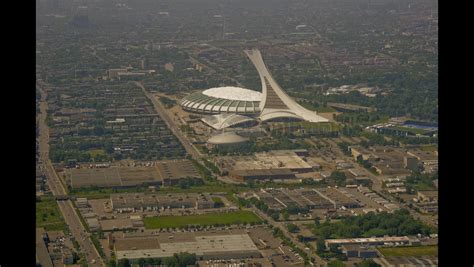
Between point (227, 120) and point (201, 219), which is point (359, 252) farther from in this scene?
point (227, 120)

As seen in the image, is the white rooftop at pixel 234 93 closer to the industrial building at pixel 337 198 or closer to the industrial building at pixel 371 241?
the industrial building at pixel 337 198

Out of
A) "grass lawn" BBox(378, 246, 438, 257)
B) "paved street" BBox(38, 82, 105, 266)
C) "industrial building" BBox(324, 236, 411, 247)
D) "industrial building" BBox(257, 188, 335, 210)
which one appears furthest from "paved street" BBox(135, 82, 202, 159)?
"grass lawn" BBox(378, 246, 438, 257)

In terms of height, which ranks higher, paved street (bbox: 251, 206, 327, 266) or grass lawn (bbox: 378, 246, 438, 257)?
grass lawn (bbox: 378, 246, 438, 257)

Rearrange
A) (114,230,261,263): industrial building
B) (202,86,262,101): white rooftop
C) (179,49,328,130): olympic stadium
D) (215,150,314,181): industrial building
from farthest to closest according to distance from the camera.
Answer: (202,86,262,101): white rooftop
(179,49,328,130): olympic stadium
(215,150,314,181): industrial building
(114,230,261,263): industrial building

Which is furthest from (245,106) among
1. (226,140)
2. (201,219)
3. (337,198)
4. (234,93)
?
(201,219)

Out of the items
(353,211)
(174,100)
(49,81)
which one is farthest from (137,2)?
(353,211)

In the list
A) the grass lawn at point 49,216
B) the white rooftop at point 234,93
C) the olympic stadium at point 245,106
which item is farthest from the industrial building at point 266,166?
the white rooftop at point 234,93

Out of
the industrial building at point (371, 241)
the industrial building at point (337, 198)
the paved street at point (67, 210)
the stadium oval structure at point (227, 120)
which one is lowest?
the paved street at point (67, 210)

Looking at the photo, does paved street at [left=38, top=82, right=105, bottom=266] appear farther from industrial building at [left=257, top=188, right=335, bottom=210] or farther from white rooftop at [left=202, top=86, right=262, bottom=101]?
white rooftop at [left=202, top=86, right=262, bottom=101]
